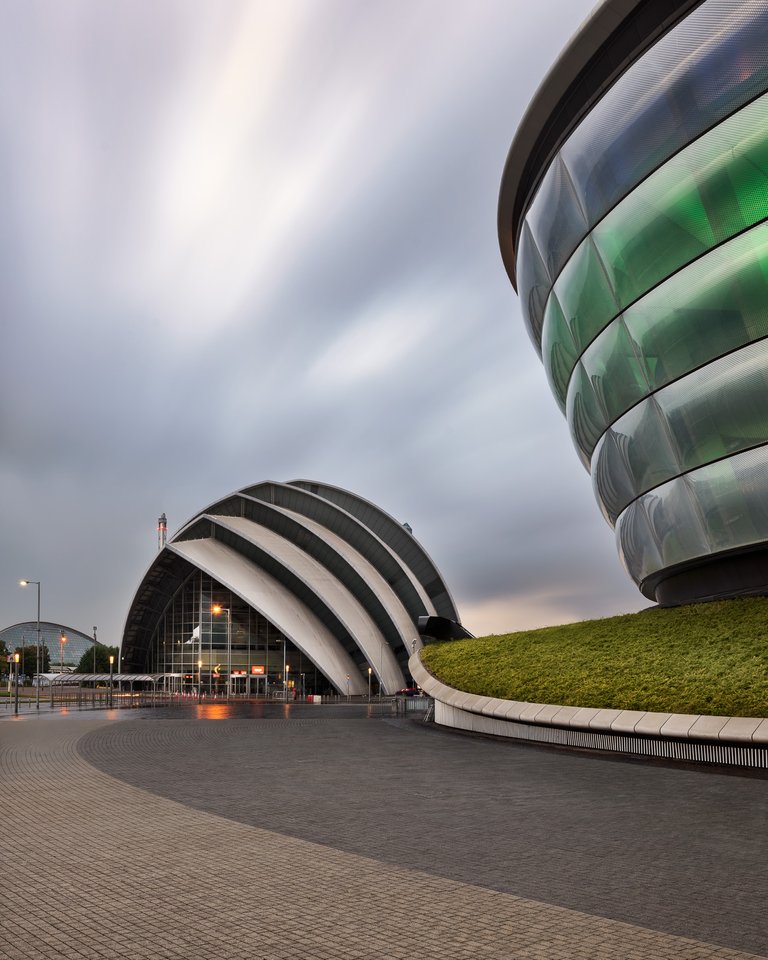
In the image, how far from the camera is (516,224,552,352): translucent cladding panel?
2545 cm

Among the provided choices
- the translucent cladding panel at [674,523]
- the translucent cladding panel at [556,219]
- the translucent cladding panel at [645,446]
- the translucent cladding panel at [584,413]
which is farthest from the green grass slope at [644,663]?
the translucent cladding panel at [556,219]

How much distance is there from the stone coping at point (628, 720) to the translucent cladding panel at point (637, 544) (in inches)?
254

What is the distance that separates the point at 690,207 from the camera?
62.6ft

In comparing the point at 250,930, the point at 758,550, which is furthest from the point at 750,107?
the point at 250,930

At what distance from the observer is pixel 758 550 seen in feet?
65.1

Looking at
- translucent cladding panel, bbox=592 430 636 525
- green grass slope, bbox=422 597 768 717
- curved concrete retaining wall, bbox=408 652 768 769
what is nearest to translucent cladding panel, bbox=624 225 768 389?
translucent cladding panel, bbox=592 430 636 525

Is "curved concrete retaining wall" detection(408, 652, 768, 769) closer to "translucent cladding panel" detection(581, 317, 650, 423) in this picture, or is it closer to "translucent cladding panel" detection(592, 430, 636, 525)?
"translucent cladding panel" detection(592, 430, 636, 525)

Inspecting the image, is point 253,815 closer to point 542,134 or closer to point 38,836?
point 38,836

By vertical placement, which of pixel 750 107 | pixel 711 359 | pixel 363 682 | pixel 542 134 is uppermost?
pixel 542 134

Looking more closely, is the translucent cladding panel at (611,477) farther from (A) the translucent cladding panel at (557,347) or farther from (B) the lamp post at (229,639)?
(B) the lamp post at (229,639)

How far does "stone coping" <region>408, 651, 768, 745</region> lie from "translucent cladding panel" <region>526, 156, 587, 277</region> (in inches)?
498

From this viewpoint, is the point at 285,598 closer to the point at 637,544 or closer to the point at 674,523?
the point at 637,544

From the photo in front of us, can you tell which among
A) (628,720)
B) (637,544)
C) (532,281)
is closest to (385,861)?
(628,720)

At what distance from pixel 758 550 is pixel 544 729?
6923 millimetres
